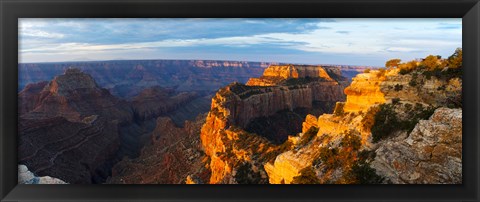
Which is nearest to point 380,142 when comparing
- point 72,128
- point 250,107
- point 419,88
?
point 419,88

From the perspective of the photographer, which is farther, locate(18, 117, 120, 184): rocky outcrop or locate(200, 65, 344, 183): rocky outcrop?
locate(18, 117, 120, 184): rocky outcrop

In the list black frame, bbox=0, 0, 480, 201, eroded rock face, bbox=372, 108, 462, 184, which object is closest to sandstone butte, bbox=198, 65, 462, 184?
eroded rock face, bbox=372, 108, 462, 184

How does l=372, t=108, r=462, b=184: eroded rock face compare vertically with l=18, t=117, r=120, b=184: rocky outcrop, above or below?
above

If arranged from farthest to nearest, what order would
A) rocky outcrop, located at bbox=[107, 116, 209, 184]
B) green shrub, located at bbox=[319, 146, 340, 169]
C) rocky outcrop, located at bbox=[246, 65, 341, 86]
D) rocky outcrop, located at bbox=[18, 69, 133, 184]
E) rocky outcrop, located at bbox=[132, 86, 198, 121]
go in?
1. rocky outcrop, located at bbox=[132, 86, 198, 121]
2. rocky outcrop, located at bbox=[246, 65, 341, 86]
3. rocky outcrop, located at bbox=[18, 69, 133, 184]
4. rocky outcrop, located at bbox=[107, 116, 209, 184]
5. green shrub, located at bbox=[319, 146, 340, 169]

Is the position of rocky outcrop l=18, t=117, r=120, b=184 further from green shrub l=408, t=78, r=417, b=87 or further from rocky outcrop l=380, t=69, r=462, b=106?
green shrub l=408, t=78, r=417, b=87

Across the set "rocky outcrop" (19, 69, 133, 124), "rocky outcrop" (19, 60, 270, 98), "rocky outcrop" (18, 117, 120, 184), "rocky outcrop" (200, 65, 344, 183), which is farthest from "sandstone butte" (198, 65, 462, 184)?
"rocky outcrop" (19, 60, 270, 98)

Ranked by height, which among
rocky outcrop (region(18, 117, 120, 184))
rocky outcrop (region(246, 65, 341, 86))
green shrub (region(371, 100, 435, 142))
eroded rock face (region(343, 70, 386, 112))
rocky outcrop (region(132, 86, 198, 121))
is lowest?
rocky outcrop (region(18, 117, 120, 184))

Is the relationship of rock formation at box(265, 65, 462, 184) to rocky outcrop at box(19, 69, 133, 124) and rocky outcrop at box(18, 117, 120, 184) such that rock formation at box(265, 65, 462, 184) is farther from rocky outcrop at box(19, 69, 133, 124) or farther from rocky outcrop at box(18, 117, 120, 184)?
rocky outcrop at box(19, 69, 133, 124)

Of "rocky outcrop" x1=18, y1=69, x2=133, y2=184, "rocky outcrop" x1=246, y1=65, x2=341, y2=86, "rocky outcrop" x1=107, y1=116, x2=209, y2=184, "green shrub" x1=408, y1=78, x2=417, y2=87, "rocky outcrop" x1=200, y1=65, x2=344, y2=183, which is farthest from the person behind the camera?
"rocky outcrop" x1=246, y1=65, x2=341, y2=86
